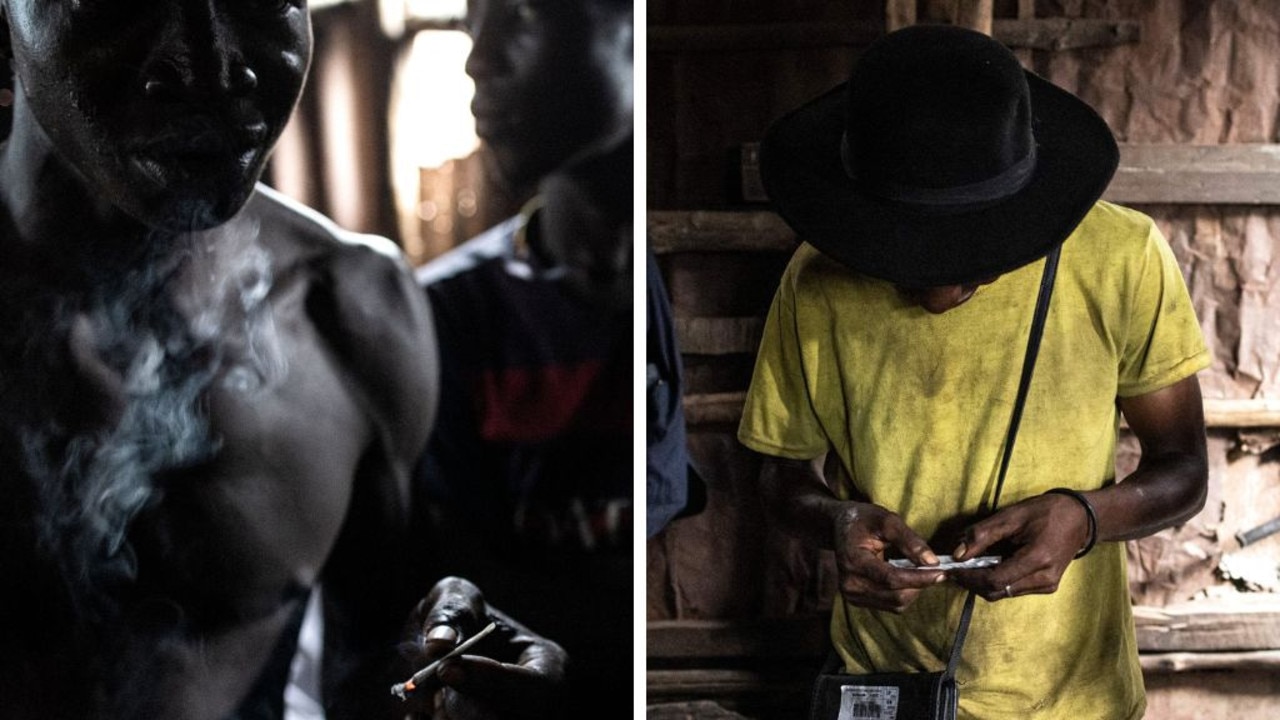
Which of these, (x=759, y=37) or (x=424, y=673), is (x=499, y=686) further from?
(x=759, y=37)

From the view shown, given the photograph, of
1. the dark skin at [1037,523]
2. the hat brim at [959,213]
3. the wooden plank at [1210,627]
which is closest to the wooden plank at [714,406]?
the dark skin at [1037,523]

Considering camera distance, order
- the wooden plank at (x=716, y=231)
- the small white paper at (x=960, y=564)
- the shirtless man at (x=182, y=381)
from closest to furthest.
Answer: the shirtless man at (x=182, y=381)
the small white paper at (x=960, y=564)
the wooden plank at (x=716, y=231)

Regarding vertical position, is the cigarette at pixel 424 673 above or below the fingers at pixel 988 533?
below

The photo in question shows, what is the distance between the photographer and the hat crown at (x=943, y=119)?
1.34 m

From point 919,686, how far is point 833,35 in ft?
2.72

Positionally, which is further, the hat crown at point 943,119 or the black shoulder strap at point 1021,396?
the black shoulder strap at point 1021,396

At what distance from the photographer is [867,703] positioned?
1.48 meters

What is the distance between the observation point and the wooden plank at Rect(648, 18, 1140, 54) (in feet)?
5.36

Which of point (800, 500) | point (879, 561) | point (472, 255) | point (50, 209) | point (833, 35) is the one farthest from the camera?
point (833, 35)

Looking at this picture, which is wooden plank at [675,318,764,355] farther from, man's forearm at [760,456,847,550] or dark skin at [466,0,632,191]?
dark skin at [466,0,632,191]

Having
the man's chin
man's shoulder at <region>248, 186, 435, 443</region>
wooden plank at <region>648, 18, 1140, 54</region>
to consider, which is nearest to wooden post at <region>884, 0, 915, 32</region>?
wooden plank at <region>648, 18, 1140, 54</region>

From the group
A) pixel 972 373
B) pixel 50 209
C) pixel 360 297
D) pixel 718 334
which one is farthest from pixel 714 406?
pixel 50 209

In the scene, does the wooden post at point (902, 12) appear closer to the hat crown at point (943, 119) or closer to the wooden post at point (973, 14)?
the wooden post at point (973, 14)

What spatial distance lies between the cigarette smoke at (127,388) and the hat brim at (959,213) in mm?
593
